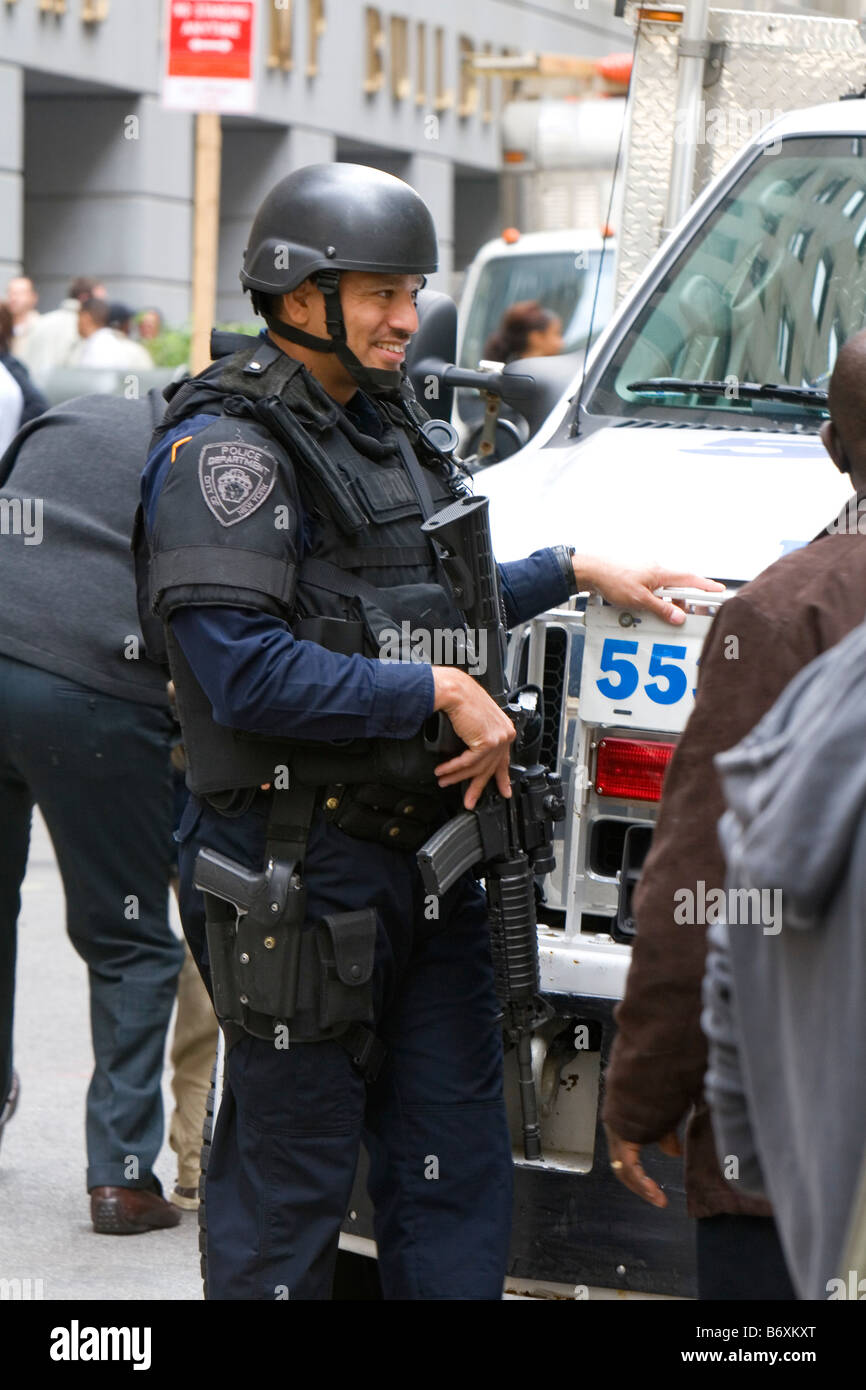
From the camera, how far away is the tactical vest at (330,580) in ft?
11.2

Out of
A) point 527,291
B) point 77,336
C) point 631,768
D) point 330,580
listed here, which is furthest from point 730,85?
point 77,336

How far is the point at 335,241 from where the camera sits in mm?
3490

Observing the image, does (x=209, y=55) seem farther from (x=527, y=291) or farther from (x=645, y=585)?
(x=645, y=585)

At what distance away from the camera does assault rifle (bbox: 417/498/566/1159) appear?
344 cm

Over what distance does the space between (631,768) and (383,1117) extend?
2.39 feet

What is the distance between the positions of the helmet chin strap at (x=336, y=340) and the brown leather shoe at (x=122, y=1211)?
2.26 m

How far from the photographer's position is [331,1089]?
3412 millimetres

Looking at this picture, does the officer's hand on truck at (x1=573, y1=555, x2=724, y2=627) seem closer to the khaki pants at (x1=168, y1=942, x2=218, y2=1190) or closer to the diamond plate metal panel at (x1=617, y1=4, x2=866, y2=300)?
the khaki pants at (x1=168, y1=942, x2=218, y2=1190)

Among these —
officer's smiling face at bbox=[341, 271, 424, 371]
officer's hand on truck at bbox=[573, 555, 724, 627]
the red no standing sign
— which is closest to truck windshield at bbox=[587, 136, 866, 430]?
officer's hand on truck at bbox=[573, 555, 724, 627]

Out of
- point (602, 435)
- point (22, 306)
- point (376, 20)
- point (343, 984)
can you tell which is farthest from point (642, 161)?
point (376, 20)

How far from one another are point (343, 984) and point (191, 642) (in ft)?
1.94

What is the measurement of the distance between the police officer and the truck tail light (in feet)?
0.86
